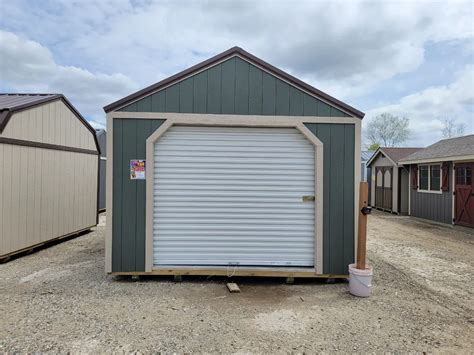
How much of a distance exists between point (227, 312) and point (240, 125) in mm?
2487

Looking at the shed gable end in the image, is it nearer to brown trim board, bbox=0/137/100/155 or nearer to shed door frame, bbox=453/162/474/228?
brown trim board, bbox=0/137/100/155

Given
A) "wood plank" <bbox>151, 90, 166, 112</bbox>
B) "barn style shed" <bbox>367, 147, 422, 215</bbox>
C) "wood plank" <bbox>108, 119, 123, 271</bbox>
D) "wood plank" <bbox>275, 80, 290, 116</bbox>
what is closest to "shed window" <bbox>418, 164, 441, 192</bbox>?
"barn style shed" <bbox>367, 147, 422, 215</bbox>

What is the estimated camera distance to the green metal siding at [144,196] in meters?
4.36

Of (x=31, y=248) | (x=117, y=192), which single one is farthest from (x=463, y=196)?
(x=31, y=248)

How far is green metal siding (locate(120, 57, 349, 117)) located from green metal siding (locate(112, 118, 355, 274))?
13.0 inches

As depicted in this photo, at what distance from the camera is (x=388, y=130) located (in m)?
36.9

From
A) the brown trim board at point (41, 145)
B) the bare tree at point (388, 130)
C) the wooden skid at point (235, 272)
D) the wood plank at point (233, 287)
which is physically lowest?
the wood plank at point (233, 287)

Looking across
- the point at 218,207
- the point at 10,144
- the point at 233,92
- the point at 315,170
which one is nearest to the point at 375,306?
the point at 315,170

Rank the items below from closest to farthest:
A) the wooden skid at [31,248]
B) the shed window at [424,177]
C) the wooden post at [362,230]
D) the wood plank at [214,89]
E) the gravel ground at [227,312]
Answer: the gravel ground at [227,312]
the wooden post at [362,230]
the wood plank at [214,89]
the wooden skid at [31,248]
the shed window at [424,177]

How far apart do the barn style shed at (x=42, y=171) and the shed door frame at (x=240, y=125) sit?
9.58ft

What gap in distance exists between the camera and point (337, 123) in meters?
4.44

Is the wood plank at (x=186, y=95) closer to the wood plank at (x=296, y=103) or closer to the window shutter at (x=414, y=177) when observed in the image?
the wood plank at (x=296, y=103)

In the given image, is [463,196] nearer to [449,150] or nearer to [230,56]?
[449,150]

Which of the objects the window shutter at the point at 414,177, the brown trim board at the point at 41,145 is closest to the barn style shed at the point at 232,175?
the brown trim board at the point at 41,145
